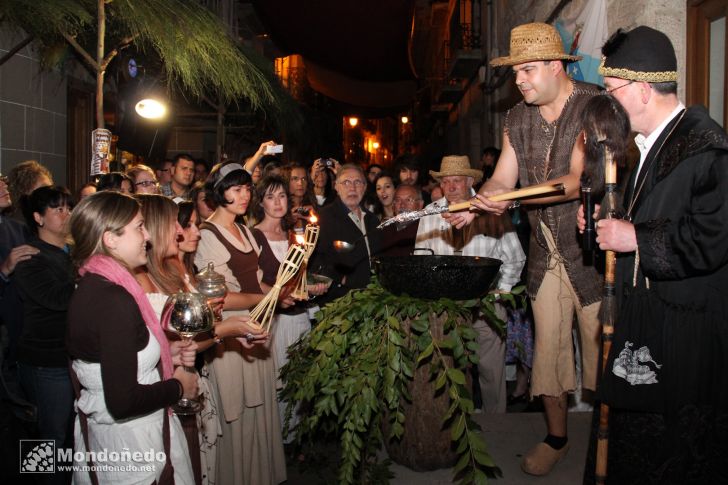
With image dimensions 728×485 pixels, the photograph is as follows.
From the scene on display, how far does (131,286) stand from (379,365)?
133 centimetres

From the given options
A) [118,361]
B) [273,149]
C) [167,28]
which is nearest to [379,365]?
[118,361]

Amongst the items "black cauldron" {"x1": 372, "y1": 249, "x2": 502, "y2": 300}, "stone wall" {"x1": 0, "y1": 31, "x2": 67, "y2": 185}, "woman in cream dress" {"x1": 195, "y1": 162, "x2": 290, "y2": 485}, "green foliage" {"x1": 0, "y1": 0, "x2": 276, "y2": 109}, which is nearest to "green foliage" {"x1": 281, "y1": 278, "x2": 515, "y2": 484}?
"black cauldron" {"x1": 372, "y1": 249, "x2": 502, "y2": 300}

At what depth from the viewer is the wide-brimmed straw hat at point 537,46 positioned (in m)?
3.32

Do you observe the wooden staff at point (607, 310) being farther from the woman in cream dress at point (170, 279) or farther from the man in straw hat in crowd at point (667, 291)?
the woman in cream dress at point (170, 279)

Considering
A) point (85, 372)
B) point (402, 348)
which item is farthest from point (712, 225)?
point (85, 372)

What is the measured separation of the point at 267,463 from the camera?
12.9 feet

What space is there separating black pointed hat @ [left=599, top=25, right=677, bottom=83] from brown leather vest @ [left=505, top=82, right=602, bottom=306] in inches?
33.0

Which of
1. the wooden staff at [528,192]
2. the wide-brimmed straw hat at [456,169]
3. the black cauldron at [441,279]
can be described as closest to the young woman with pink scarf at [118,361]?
the black cauldron at [441,279]

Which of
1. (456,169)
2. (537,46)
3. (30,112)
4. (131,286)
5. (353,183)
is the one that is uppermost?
(30,112)

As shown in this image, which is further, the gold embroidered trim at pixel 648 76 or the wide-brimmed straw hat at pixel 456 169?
the wide-brimmed straw hat at pixel 456 169

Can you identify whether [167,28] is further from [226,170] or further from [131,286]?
[131,286]

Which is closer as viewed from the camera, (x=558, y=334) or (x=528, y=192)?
(x=528, y=192)

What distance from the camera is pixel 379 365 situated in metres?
3.11

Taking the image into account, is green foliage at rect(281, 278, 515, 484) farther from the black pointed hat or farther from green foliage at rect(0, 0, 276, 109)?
green foliage at rect(0, 0, 276, 109)
